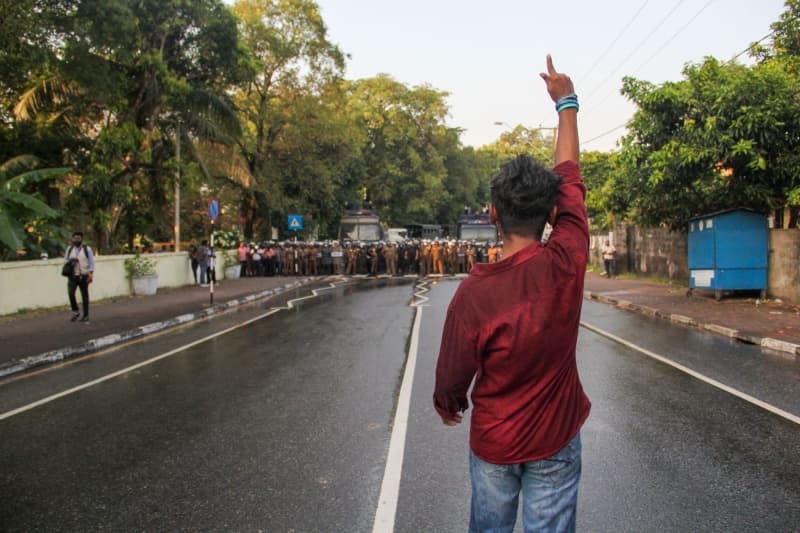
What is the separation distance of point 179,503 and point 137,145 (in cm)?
1960

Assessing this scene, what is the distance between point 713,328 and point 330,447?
31.3ft

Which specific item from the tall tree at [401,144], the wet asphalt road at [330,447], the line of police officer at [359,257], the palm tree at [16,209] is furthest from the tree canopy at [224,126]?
the tall tree at [401,144]

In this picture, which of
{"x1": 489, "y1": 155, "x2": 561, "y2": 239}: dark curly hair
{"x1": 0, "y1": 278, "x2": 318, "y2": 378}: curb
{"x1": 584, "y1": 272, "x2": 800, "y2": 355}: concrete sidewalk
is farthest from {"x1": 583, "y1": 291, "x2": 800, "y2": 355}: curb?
{"x1": 0, "y1": 278, "x2": 318, "y2": 378}: curb

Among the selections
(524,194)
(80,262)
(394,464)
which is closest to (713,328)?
(394,464)

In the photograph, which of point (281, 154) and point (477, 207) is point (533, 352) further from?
point (477, 207)

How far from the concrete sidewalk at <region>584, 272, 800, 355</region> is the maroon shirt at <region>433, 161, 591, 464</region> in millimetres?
9232

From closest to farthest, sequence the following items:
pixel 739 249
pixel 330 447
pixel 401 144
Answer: pixel 330 447 → pixel 739 249 → pixel 401 144

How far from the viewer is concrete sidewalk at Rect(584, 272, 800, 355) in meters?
11.0

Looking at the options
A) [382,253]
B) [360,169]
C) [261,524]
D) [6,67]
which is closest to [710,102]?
[261,524]

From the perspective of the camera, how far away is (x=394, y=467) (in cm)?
488

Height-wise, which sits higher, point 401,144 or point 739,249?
point 401,144

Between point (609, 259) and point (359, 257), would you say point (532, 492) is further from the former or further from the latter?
point (359, 257)

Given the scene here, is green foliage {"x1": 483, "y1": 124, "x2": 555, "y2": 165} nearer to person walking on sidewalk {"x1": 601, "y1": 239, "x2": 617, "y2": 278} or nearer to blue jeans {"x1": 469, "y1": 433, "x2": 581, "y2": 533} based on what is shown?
person walking on sidewalk {"x1": 601, "y1": 239, "x2": 617, "y2": 278}

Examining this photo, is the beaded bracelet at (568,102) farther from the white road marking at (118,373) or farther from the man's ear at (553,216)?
the white road marking at (118,373)
